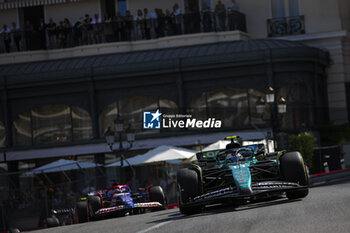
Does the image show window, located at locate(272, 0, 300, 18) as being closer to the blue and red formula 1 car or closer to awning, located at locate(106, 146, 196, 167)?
awning, located at locate(106, 146, 196, 167)

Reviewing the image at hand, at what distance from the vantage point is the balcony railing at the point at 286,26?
121 feet

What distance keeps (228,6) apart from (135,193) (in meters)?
18.3

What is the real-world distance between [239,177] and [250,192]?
0.44 m

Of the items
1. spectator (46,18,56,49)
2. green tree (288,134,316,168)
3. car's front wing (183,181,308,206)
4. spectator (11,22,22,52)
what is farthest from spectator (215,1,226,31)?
car's front wing (183,181,308,206)

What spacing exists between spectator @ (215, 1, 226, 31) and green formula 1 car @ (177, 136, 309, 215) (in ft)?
69.2

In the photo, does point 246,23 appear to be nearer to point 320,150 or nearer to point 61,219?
point 320,150

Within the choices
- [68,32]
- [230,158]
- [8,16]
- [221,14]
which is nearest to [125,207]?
[230,158]

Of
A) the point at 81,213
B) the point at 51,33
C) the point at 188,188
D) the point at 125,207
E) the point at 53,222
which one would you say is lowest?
the point at 53,222

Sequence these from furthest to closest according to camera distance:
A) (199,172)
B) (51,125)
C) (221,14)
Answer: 1. (221,14)
2. (51,125)
3. (199,172)

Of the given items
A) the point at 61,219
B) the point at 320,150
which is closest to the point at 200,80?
the point at 320,150

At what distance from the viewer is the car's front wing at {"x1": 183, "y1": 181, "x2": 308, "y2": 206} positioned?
13602 mm

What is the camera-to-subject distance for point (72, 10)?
1591 inches

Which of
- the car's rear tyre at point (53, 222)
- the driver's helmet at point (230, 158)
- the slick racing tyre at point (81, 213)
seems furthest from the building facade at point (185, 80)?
the driver's helmet at point (230, 158)

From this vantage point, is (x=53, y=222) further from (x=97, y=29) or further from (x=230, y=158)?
(x=97, y=29)
